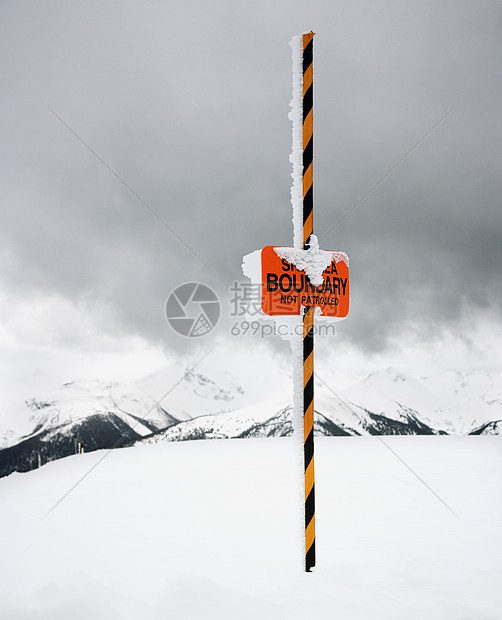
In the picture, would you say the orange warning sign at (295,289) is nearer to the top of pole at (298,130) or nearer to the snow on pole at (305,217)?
the snow on pole at (305,217)

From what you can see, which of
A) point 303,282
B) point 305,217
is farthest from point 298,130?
point 303,282

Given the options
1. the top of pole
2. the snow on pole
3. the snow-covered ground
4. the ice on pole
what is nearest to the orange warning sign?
the ice on pole

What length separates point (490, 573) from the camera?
2.66 metres

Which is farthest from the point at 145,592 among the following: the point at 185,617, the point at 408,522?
the point at 408,522

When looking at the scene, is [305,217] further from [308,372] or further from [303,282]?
[308,372]

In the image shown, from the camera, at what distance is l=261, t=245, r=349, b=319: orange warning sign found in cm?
251

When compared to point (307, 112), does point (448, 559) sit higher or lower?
lower

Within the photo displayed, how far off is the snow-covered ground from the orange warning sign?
1.70 meters

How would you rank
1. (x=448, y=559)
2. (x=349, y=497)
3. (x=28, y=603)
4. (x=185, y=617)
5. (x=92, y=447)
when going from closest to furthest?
1. (x=185, y=617)
2. (x=28, y=603)
3. (x=448, y=559)
4. (x=349, y=497)
5. (x=92, y=447)

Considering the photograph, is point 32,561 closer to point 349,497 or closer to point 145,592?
point 145,592

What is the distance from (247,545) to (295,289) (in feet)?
6.70

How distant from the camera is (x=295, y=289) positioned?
2.56 metres

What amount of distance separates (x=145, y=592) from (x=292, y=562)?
996 mm

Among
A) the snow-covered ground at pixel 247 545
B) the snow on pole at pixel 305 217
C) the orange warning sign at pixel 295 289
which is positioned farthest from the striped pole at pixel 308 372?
the snow-covered ground at pixel 247 545
